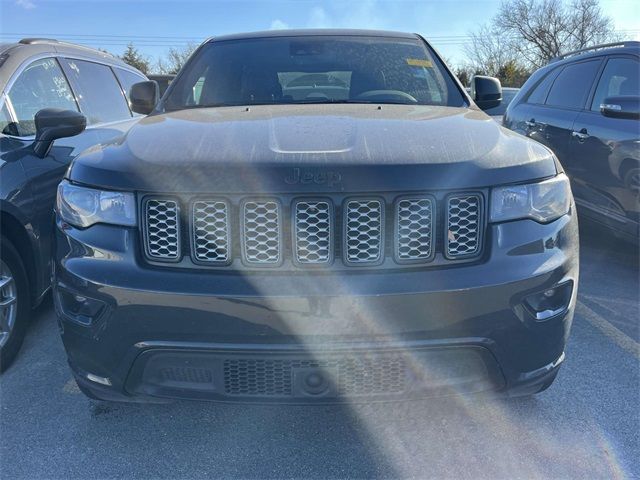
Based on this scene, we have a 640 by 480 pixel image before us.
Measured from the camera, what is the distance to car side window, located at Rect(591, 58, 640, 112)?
14.7 feet

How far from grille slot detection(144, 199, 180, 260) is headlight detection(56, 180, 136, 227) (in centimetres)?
6

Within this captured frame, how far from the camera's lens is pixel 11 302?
9.84ft

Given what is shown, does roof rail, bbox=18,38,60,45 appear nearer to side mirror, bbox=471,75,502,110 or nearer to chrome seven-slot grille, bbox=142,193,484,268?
chrome seven-slot grille, bbox=142,193,484,268

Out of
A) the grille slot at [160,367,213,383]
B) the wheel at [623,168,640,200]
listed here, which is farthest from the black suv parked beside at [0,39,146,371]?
the wheel at [623,168,640,200]

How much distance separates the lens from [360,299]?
1809 mm

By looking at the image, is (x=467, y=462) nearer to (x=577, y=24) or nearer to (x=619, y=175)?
(x=619, y=175)

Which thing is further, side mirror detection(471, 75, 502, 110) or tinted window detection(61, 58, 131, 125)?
tinted window detection(61, 58, 131, 125)

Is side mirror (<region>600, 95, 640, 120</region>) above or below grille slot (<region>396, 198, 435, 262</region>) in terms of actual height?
below

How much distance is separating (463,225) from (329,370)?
0.69 m

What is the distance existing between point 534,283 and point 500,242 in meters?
0.18

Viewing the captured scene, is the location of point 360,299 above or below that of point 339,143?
below

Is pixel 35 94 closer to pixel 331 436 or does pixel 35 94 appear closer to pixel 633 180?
pixel 331 436

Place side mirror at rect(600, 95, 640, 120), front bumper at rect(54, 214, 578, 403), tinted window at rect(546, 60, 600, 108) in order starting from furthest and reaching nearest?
tinted window at rect(546, 60, 600, 108), side mirror at rect(600, 95, 640, 120), front bumper at rect(54, 214, 578, 403)

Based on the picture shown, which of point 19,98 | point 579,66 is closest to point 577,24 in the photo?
point 579,66
